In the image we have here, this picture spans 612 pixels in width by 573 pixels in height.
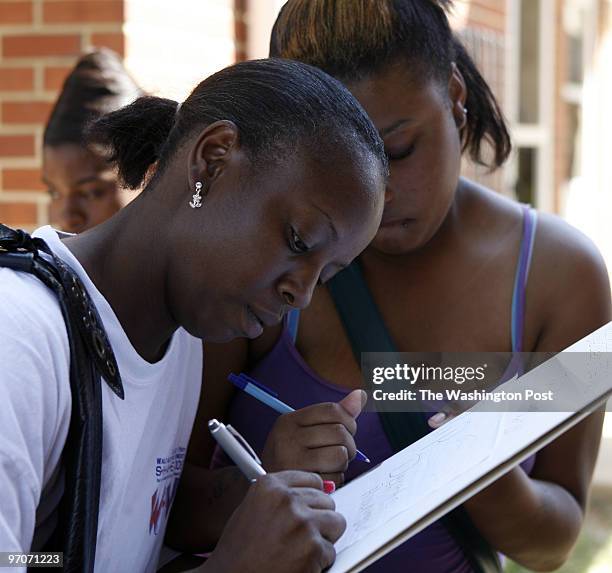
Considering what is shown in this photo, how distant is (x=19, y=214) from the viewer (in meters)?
3.71

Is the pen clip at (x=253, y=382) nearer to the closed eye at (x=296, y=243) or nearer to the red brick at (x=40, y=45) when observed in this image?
the closed eye at (x=296, y=243)

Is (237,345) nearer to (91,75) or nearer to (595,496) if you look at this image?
(91,75)

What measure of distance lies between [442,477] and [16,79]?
109 inches

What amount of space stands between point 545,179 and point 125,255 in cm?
717

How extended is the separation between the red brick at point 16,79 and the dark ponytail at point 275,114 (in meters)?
2.15

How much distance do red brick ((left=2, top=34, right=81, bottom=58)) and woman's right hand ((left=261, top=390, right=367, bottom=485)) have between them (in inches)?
90.7

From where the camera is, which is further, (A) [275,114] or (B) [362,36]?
(B) [362,36]

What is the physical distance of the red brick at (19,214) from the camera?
12.1 feet

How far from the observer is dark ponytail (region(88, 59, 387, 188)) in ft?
4.82

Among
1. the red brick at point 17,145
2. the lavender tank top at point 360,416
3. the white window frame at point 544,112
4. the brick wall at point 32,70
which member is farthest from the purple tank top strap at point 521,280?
the white window frame at point 544,112

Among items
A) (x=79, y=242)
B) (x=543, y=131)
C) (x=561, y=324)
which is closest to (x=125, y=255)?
(x=79, y=242)

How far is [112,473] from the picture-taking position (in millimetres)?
1396

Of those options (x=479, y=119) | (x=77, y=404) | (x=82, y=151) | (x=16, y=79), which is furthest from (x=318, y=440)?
(x=16, y=79)

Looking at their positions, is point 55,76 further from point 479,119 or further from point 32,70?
point 479,119
